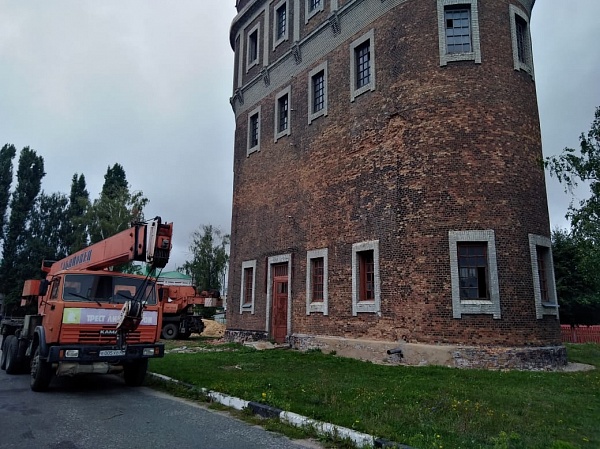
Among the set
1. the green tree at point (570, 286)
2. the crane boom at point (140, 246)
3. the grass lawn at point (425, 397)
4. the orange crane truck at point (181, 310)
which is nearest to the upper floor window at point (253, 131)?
the orange crane truck at point (181, 310)

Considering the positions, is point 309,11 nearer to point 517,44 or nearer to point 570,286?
point 517,44

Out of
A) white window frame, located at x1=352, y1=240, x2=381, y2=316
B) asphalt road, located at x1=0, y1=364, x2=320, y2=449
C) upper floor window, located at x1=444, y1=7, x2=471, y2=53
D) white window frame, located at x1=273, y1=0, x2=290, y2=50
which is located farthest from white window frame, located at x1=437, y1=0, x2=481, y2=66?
asphalt road, located at x1=0, y1=364, x2=320, y2=449

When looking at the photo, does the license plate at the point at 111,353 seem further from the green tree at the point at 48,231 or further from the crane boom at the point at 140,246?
the green tree at the point at 48,231

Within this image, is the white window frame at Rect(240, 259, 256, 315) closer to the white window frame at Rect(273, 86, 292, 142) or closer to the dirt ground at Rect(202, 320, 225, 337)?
the white window frame at Rect(273, 86, 292, 142)

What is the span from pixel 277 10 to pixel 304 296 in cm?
1336

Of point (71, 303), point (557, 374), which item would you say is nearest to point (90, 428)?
point (71, 303)

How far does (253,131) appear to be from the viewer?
22812 millimetres

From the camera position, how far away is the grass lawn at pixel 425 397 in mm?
5973

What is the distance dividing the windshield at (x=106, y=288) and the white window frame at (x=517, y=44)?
1275cm

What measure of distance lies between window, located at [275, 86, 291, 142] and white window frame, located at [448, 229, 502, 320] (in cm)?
945

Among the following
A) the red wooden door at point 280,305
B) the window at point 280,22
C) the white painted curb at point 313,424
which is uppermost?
the window at point 280,22

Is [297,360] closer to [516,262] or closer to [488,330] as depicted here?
[488,330]

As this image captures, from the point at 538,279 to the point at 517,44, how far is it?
761 centimetres

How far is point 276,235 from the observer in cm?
1962
